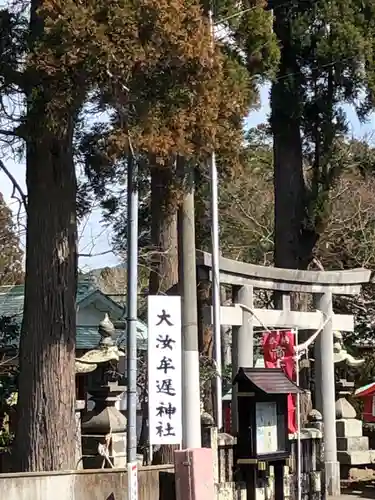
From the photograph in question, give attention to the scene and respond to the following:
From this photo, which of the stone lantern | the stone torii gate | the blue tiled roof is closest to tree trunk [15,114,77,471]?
the stone torii gate

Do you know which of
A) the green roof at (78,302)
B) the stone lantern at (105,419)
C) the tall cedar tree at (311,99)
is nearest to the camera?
the stone lantern at (105,419)

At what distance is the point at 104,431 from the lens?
14852 millimetres

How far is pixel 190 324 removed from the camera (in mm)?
11070

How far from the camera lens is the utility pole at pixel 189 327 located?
10.7 m

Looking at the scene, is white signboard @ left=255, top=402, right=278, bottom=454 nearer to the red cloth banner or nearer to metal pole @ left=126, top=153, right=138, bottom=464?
the red cloth banner

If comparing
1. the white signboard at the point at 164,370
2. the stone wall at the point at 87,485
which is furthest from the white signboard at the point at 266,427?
the white signboard at the point at 164,370

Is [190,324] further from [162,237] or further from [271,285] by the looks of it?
[271,285]

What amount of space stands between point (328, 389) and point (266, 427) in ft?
17.8

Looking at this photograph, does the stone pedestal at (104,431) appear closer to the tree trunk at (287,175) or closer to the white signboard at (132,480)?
the tree trunk at (287,175)

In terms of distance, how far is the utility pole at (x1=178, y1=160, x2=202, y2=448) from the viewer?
10744 millimetres

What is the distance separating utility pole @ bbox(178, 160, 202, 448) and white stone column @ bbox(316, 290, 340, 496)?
5820 millimetres

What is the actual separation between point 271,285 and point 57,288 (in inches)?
231

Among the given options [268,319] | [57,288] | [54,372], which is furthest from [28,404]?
[268,319]

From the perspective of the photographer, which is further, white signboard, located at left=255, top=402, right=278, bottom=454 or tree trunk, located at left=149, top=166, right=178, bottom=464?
tree trunk, located at left=149, top=166, right=178, bottom=464
